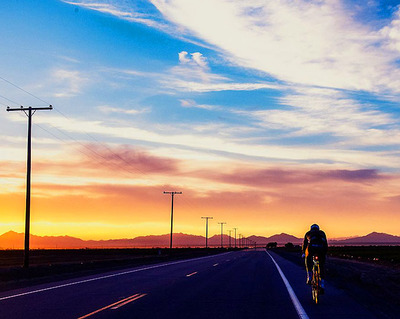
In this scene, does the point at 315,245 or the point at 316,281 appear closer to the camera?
the point at 316,281

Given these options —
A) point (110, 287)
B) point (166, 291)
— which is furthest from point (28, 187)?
point (166, 291)

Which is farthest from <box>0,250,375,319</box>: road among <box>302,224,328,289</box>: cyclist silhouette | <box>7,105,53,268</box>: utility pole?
<box>7,105,53,268</box>: utility pole

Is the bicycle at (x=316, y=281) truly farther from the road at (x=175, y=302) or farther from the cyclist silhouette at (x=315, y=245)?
the road at (x=175, y=302)

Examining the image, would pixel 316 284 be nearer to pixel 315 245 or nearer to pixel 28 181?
pixel 315 245

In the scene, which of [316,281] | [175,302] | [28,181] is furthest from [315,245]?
[28,181]

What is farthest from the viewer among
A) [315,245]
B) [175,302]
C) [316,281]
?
[315,245]

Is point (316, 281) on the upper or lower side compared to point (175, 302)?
upper

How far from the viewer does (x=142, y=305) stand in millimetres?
12859

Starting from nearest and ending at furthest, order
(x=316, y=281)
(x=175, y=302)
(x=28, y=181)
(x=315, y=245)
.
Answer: (x=175, y=302) → (x=316, y=281) → (x=315, y=245) → (x=28, y=181)

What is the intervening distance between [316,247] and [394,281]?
389 inches

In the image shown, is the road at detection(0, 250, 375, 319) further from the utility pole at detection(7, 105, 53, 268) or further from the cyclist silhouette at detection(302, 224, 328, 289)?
the utility pole at detection(7, 105, 53, 268)

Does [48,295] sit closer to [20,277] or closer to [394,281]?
→ [20,277]

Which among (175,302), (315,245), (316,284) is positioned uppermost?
(315,245)

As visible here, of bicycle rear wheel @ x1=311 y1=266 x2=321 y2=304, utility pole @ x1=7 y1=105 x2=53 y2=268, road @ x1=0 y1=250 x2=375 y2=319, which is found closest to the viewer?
road @ x1=0 y1=250 x2=375 y2=319
